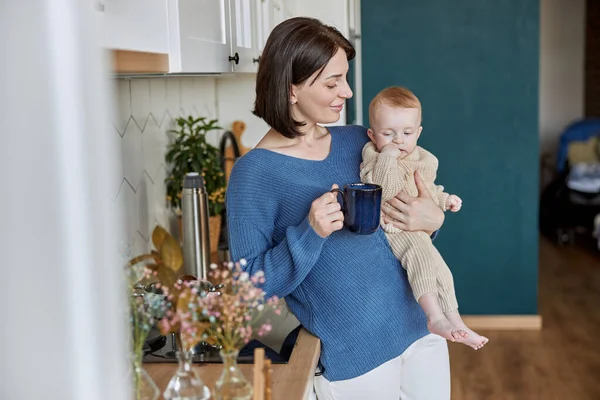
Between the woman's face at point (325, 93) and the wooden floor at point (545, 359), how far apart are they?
238 cm

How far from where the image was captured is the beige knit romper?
1688 millimetres

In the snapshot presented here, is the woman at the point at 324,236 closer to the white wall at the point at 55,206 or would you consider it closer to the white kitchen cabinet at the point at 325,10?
the white wall at the point at 55,206

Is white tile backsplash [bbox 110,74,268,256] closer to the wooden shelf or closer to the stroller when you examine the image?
the wooden shelf

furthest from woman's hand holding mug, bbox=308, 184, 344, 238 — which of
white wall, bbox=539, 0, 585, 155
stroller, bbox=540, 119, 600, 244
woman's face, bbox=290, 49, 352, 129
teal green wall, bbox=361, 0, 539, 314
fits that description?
white wall, bbox=539, 0, 585, 155

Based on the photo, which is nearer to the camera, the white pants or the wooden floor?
the white pants

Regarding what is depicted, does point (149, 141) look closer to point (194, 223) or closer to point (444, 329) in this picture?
point (194, 223)

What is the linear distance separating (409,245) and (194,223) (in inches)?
34.9

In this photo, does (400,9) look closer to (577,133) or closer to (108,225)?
(577,133)

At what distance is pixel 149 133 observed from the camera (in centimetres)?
253

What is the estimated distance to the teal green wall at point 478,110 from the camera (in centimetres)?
435

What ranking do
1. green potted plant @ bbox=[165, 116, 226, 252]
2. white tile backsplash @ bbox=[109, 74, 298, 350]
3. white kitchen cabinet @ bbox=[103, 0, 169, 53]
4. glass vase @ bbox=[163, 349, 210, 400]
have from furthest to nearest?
1. green potted plant @ bbox=[165, 116, 226, 252]
2. white tile backsplash @ bbox=[109, 74, 298, 350]
3. white kitchen cabinet @ bbox=[103, 0, 169, 53]
4. glass vase @ bbox=[163, 349, 210, 400]

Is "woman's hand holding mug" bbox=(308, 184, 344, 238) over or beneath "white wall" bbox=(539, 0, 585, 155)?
beneath

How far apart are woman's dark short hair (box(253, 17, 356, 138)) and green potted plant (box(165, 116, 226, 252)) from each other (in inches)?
41.5

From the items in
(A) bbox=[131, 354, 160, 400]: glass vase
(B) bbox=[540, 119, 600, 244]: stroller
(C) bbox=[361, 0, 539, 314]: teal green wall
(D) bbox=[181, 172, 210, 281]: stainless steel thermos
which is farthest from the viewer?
(B) bbox=[540, 119, 600, 244]: stroller
